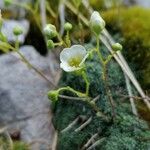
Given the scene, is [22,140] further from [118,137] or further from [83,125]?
[118,137]

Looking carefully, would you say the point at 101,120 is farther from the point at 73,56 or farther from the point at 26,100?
the point at 26,100

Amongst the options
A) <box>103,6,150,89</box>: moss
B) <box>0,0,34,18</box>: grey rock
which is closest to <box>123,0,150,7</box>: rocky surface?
<box>103,6,150,89</box>: moss

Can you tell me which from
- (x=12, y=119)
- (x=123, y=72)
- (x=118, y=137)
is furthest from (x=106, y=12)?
(x=118, y=137)

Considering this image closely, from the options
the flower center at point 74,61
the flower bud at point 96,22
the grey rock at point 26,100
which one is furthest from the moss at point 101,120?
the flower bud at point 96,22

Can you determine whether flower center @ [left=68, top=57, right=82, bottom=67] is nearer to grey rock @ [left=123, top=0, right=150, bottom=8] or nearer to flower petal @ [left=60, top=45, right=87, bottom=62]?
flower petal @ [left=60, top=45, right=87, bottom=62]

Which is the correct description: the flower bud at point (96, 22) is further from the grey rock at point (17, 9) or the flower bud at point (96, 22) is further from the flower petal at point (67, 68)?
the grey rock at point (17, 9)

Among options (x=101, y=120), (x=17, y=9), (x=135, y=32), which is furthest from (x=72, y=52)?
(x=17, y=9)
